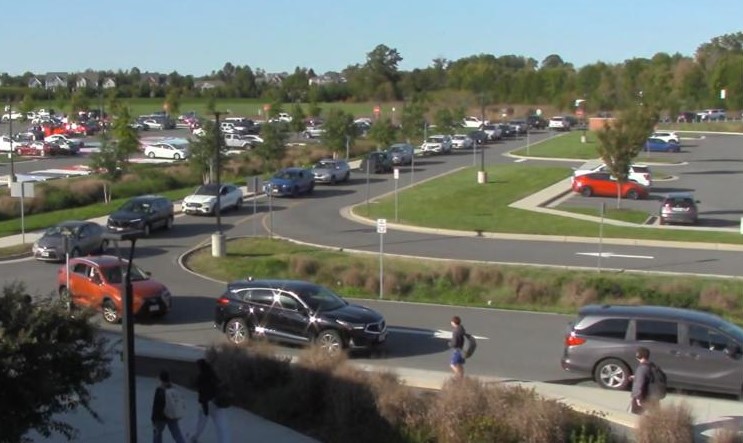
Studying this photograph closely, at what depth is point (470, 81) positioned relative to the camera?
147m

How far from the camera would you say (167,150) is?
73.5m

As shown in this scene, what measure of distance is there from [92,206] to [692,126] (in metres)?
79.8

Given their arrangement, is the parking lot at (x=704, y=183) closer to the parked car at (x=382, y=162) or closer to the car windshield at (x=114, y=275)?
the parked car at (x=382, y=162)

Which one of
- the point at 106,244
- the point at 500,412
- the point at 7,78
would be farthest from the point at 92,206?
the point at 7,78

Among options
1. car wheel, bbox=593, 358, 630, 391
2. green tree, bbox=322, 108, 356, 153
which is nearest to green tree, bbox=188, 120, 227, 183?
green tree, bbox=322, 108, 356, 153

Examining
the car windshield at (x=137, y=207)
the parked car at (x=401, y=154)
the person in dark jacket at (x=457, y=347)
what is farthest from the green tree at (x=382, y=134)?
the person in dark jacket at (x=457, y=347)

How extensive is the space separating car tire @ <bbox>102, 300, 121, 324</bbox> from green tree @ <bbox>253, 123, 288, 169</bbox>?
35.1m

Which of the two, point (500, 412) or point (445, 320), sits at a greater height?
point (500, 412)

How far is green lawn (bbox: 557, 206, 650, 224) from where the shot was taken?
146ft

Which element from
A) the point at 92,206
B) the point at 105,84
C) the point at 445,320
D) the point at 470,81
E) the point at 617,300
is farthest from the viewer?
the point at 105,84

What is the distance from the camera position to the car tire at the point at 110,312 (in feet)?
80.9

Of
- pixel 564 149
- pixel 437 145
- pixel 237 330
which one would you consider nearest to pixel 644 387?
pixel 237 330

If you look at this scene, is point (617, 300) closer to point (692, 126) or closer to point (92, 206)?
point (92, 206)

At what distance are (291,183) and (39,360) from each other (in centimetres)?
4127
